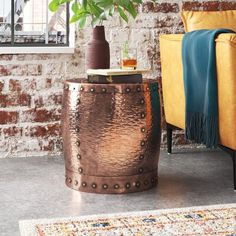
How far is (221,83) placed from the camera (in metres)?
3.17

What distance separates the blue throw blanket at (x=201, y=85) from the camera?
3209 millimetres

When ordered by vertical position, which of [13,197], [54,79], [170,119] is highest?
[54,79]

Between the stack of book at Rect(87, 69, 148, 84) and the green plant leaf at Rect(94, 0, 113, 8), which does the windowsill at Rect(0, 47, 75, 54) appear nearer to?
the green plant leaf at Rect(94, 0, 113, 8)

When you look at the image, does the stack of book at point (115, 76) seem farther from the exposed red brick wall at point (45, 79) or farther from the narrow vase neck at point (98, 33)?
the exposed red brick wall at point (45, 79)

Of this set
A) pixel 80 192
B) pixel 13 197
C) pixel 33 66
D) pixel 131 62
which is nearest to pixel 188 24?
pixel 131 62

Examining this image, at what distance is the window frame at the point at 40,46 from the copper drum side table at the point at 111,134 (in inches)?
32.2

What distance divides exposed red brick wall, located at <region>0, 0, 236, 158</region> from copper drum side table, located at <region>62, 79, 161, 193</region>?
81 cm

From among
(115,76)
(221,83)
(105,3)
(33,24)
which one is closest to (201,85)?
(221,83)

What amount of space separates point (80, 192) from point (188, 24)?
1.41 metres

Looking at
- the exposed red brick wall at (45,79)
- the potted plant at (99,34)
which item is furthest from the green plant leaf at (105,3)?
the exposed red brick wall at (45,79)

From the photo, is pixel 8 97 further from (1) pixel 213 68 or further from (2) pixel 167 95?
(1) pixel 213 68

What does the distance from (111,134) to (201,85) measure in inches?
27.4

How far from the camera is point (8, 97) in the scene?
383 cm

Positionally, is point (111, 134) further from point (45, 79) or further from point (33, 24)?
point (33, 24)
